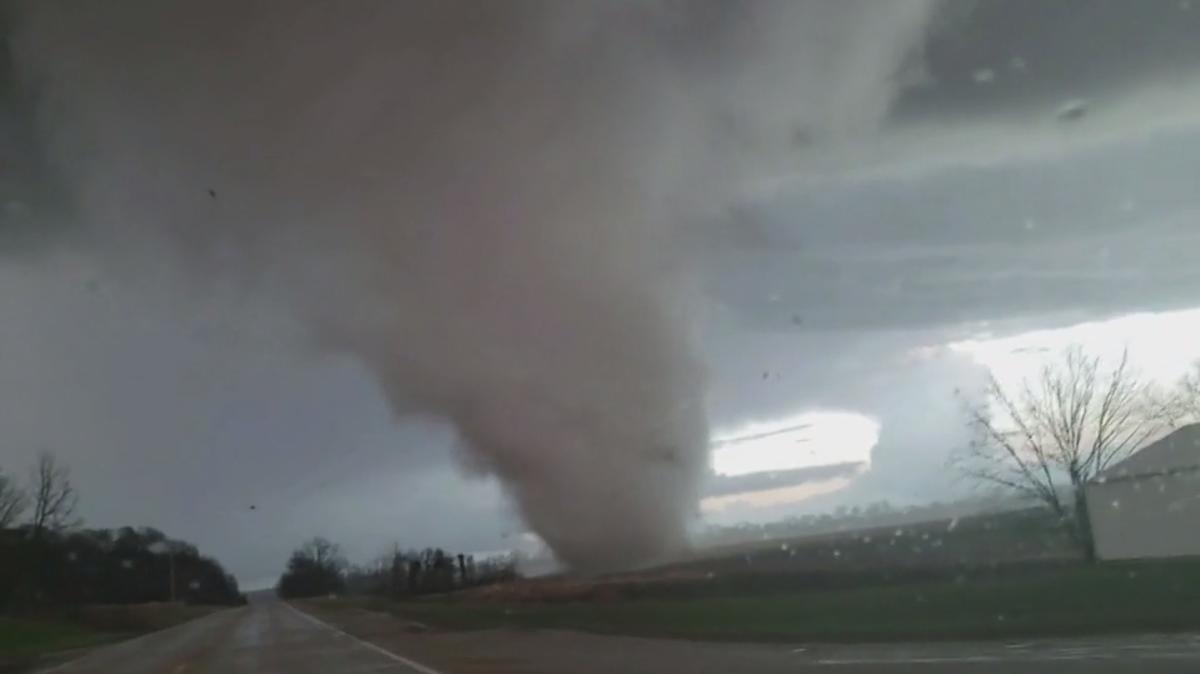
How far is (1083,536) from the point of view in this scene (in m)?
50.4

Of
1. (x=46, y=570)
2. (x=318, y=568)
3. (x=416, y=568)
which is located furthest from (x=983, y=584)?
(x=318, y=568)

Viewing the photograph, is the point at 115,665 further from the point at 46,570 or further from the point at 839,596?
the point at 46,570

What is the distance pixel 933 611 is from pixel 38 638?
50263mm

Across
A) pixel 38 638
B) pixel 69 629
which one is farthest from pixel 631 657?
pixel 69 629

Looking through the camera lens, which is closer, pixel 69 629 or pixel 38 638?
pixel 38 638

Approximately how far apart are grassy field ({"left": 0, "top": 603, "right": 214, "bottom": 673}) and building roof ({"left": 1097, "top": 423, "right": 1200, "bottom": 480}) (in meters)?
40.8

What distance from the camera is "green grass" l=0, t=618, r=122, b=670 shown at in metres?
48.4

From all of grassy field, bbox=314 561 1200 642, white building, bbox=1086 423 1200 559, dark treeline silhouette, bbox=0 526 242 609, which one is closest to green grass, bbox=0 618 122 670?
dark treeline silhouette, bbox=0 526 242 609

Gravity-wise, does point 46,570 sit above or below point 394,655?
above

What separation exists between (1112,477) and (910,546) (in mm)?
8656

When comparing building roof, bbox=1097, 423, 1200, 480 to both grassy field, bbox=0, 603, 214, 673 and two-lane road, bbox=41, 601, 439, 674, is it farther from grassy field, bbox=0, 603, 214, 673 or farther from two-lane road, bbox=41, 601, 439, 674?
grassy field, bbox=0, 603, 214, 673

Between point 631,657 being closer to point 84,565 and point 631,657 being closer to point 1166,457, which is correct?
point 1166,457

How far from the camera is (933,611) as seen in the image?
1195 inches

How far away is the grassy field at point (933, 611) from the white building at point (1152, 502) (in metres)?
4.03
